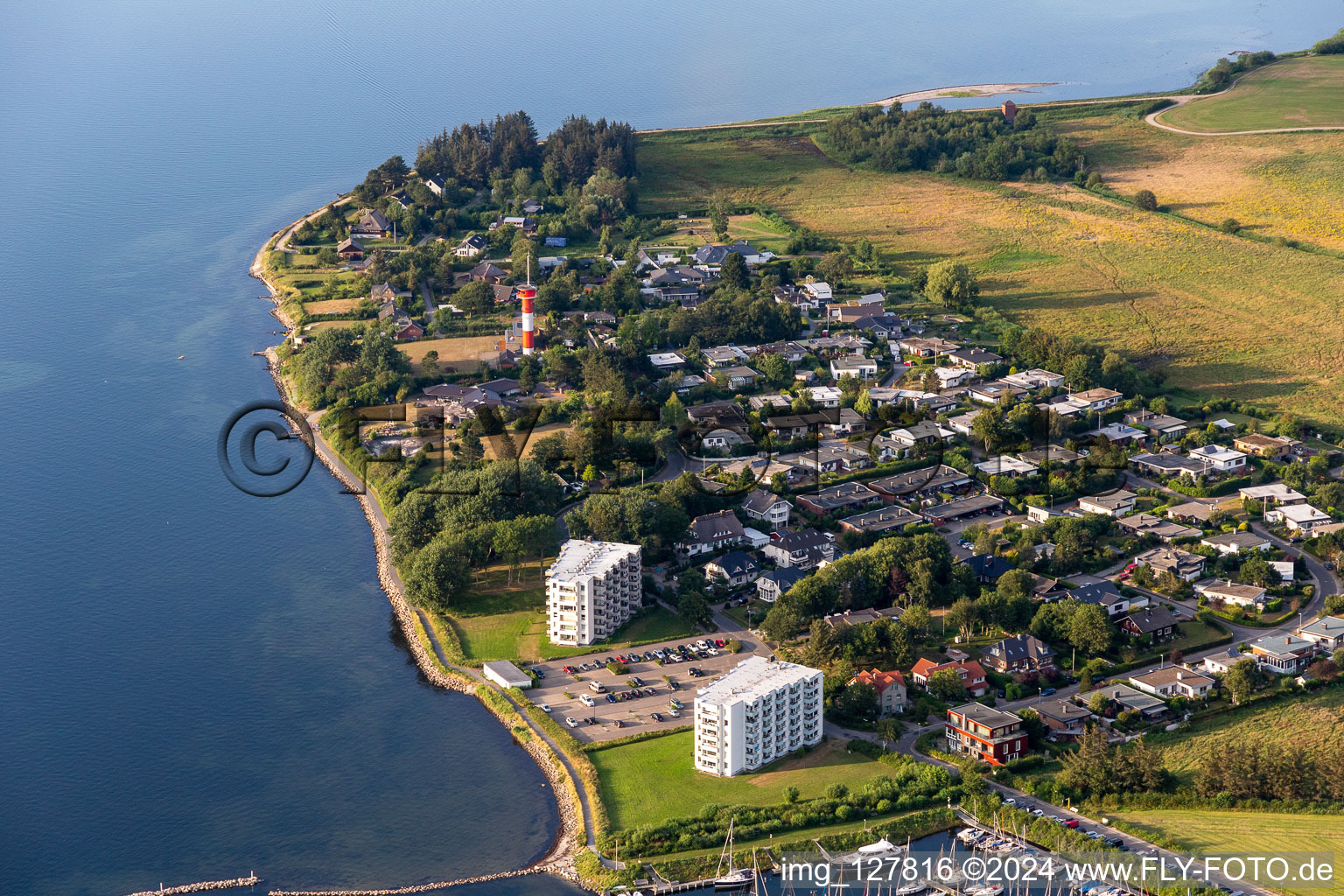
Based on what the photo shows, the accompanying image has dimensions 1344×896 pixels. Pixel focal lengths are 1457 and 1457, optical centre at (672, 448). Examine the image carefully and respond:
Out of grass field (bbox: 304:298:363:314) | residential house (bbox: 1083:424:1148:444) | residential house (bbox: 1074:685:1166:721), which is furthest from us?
grass field (bbox: 304:298:363:314)

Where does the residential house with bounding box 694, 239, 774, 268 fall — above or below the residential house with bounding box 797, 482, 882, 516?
above

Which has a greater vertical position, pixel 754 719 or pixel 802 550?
pixel 802 550

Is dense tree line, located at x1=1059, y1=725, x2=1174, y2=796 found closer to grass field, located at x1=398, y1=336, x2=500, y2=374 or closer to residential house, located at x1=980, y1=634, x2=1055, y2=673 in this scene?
residential house, located at x1=980, y1=634, x2=1055, y2=673

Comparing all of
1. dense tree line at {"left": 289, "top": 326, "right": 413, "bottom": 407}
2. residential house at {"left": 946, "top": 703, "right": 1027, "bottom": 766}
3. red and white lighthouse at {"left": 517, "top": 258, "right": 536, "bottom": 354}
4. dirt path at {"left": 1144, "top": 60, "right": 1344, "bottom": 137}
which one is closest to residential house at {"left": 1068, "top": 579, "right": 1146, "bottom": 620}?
residential house at {"left": 946, "top": 703, "right": 1027, "bottom": 766}

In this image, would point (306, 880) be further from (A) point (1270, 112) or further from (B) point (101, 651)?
(A) point (1270, 112)

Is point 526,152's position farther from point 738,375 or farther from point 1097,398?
point 1097,398

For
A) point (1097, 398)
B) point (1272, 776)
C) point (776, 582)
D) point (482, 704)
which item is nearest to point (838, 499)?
point (776, 582)
